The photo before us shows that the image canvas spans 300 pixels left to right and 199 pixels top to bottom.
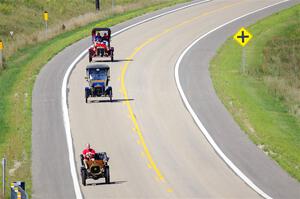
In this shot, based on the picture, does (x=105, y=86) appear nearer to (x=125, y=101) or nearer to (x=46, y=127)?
(x=125, y=101)

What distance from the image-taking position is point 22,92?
3834cm

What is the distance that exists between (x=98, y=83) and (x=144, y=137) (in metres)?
6.51

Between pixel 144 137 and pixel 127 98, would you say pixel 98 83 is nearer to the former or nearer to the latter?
pixel 127 98

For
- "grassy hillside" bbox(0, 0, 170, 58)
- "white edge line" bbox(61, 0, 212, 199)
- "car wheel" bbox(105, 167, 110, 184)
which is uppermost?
"grassy hillside" bbox(0, 0, 170, 58)

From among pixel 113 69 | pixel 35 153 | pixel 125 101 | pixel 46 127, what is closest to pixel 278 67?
pixel 113 69

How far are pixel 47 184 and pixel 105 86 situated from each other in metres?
12.2

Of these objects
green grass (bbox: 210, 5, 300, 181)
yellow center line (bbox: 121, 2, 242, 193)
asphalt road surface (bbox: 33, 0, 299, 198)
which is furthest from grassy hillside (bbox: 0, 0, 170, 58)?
green grass (bbox: 210, 5, 300, 181)

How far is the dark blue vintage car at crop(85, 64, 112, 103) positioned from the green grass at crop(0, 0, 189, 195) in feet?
9.65

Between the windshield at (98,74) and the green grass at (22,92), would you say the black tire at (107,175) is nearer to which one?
the green grass at (22,92)

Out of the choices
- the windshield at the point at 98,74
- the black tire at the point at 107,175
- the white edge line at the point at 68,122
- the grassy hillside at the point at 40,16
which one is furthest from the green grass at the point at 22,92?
the windshield at the point at 98,74

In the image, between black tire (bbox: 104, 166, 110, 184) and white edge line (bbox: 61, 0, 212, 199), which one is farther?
white edge line (bbox: 61, 0, 212, 199)

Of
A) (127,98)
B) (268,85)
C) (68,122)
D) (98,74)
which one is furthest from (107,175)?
(268,85)

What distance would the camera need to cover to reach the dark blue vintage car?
36.8 metres

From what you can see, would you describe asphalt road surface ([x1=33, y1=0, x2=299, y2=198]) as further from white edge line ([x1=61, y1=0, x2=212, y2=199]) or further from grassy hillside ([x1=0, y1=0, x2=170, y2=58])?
grassy hillside ([x1=0, y1=0, x2=170, y2=58])
